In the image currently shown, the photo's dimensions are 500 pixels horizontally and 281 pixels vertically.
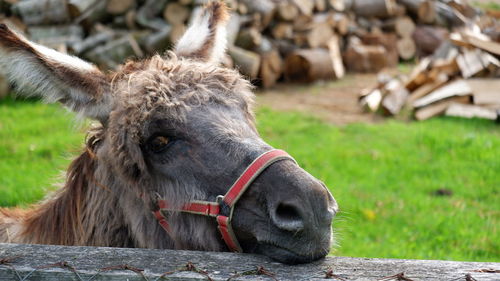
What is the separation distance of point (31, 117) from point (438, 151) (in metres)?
5.88

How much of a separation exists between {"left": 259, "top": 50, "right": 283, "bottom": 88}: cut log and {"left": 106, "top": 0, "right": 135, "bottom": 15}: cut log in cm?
269

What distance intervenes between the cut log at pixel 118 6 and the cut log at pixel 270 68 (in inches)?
106

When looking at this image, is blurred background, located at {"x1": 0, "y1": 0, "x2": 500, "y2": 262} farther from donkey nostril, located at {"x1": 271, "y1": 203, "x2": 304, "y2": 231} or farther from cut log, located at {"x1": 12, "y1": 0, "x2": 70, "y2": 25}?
donkey nostril, located at {"x1": 271, "y1": 203, "x2": 304, "y2": 231}

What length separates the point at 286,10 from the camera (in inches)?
505

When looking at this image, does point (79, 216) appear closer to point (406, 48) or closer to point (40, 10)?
point (40, 10)

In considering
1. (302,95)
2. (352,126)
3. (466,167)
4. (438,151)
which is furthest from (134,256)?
(302,95)

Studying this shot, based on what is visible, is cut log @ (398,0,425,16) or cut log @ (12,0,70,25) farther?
cut log @ (398,0,425,16)

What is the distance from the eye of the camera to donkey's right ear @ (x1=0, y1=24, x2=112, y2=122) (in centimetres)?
297

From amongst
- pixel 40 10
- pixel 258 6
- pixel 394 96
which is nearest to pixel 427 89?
pixel 394 96

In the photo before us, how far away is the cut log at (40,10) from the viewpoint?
1083 cm

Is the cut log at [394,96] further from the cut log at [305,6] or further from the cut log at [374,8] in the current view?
the cut log at [374,8]

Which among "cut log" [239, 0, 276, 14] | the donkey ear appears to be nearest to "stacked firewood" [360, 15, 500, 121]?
"cut log" [239, 0, 276, 14]

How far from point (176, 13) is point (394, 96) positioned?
4.10 meters

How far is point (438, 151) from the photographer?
8227 millimetres
